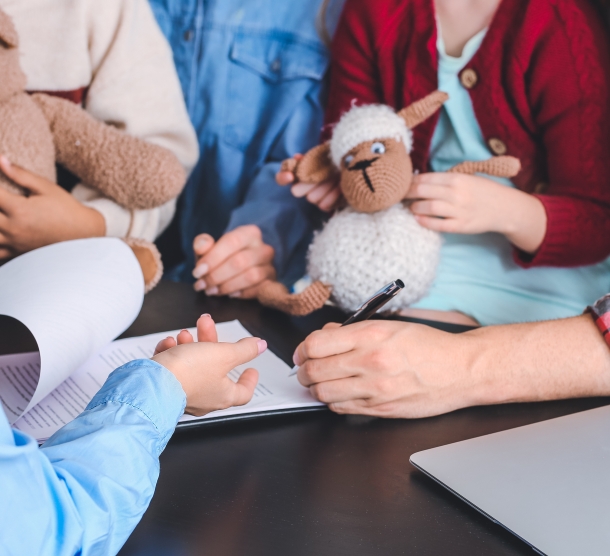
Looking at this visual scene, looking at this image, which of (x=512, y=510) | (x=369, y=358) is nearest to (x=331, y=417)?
(x=369, y=358)

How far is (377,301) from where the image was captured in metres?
0.67

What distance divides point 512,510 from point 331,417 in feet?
0.69

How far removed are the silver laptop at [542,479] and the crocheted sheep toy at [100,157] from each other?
0.56 m

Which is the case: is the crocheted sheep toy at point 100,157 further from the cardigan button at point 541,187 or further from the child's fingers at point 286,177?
the cardigan button at point 541,187

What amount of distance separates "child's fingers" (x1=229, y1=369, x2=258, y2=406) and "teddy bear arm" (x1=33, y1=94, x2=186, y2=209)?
0.47 meters

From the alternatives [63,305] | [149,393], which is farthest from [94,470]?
[63,305]

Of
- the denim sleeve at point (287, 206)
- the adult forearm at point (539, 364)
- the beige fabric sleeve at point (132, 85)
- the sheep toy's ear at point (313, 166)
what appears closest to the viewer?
the adult forearm at point (539, 364)

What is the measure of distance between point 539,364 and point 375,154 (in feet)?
1.07

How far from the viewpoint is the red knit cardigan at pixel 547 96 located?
0.91 metres

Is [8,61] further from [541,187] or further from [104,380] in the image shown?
[541,187]

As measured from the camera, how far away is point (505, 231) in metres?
0.89

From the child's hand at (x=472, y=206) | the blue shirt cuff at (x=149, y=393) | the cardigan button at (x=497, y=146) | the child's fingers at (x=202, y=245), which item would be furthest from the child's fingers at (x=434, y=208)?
the blue shirt cuff at (x=149, y=393)

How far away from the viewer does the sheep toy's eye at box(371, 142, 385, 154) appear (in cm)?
80

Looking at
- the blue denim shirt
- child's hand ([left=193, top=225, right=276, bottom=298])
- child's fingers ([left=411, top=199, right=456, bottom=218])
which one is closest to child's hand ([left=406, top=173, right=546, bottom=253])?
child's fingers ([left=411, top=199, right=456, bottom=218])
